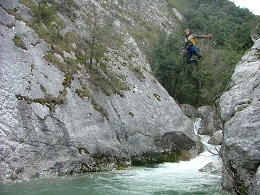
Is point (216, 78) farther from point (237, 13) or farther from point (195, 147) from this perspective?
point (237, 13)

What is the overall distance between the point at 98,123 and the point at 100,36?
6.70 m

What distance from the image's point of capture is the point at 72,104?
58.8 ft

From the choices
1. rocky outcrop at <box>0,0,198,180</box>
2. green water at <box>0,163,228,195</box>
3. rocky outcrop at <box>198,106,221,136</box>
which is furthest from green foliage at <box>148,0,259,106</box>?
green water at <box>0,163,228,195</box>

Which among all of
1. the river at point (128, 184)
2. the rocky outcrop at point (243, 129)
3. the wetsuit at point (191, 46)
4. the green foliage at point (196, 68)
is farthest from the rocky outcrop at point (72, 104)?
the green foliage at point (196, 68)

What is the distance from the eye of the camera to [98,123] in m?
18.7

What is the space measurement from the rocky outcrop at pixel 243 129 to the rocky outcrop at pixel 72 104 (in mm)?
7857

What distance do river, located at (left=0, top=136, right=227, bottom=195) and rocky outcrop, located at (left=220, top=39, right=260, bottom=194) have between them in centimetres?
189

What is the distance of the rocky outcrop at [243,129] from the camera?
9.88 meters

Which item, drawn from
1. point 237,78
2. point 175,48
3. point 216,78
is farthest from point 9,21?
point 216,78

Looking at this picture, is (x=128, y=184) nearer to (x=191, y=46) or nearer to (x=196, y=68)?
(x=191, y=46)

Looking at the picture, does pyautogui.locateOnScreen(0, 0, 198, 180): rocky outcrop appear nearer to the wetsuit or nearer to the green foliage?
the wetsuit

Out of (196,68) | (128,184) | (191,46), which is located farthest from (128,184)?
(196,68)

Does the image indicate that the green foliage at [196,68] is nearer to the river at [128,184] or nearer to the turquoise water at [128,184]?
the river at [128,184]

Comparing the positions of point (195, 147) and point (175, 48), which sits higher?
point (175, 48)
